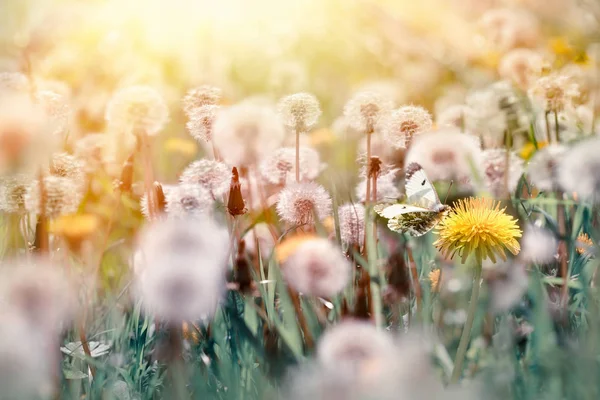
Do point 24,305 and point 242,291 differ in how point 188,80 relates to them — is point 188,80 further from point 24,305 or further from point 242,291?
point 24,305

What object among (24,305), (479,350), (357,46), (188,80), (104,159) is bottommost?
(479,350)

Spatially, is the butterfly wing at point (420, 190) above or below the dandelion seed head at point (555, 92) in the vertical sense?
below

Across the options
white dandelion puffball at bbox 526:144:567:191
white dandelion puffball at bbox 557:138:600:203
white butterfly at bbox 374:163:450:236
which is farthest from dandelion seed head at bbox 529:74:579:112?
white butterfly at bbox 374:163:450:236

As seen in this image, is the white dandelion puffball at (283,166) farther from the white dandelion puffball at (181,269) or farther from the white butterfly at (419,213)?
the white dandelion puffball at (181,269)

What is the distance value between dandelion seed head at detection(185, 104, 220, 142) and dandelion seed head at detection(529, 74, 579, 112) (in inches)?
26.4

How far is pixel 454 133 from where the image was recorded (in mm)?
1175

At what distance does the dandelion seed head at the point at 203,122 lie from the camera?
976 mm

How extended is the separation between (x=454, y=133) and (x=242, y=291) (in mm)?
482

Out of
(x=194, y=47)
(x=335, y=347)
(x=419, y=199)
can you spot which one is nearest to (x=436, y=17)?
(x=194, y=47)

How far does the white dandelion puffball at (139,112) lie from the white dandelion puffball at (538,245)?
528 millimetres

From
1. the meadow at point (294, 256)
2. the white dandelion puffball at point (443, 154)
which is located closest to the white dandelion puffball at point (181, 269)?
the meadow at point (294, 256)

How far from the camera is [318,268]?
0.84 m

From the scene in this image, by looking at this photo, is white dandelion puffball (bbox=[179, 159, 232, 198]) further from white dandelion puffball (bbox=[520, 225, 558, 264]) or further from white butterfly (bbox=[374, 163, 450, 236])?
white dandelion puffball (bbox=[520, 225, 558, 264])

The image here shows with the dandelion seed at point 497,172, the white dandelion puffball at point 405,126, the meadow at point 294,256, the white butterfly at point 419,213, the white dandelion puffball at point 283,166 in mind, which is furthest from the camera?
the dandelion seed at point 497,172
